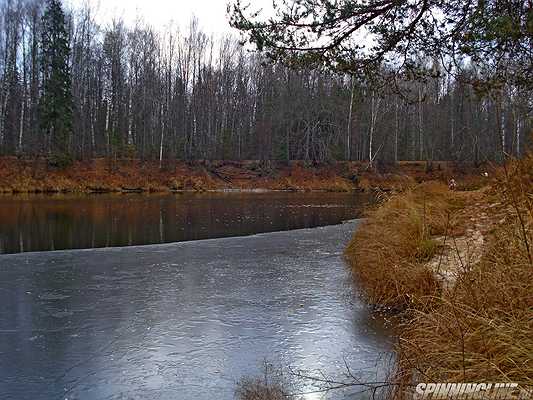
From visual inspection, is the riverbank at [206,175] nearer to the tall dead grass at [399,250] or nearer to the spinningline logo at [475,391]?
the tall dead grass at [399,250]

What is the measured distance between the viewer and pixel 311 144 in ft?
145

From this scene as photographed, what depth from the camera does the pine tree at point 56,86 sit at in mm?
36312

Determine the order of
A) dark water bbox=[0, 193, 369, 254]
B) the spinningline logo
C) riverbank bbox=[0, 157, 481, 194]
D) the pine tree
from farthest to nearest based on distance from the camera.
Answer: the pine tree, riverbank bbox=[0, 157, 481, 194], dark water bbox=[0, 193, 369, 254], the spinningline logo

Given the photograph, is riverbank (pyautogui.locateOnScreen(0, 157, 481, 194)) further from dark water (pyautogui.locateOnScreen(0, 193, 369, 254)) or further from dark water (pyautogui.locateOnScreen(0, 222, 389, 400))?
dark water (pyautogui.locateOnScreen(0, 222, 389, 400))

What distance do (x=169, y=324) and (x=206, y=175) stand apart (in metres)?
33.6

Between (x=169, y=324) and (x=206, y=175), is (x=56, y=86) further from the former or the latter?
(x=169, y=324)

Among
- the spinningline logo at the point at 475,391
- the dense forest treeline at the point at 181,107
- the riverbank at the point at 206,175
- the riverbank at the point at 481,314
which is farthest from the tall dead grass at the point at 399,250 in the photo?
the dense forest treeline at the point at 181,107

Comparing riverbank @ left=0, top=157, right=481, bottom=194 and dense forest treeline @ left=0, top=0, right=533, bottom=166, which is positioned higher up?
dense forest treeline @ left=0, top=0, right=533, bottom=166

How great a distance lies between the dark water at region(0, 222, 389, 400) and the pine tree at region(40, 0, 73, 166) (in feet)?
90.5

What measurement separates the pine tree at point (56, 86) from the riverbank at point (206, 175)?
1.95 meters

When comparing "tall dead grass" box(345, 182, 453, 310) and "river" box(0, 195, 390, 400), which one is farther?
"tall dead grass" box(345, 182, 453, 310)

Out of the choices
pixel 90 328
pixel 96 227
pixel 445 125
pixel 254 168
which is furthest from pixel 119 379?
pixel 445 125

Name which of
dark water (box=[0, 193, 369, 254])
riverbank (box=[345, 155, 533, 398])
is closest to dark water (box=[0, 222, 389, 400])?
riverbank (box=[345, 155, 533, 398])

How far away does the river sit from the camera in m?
4.53
